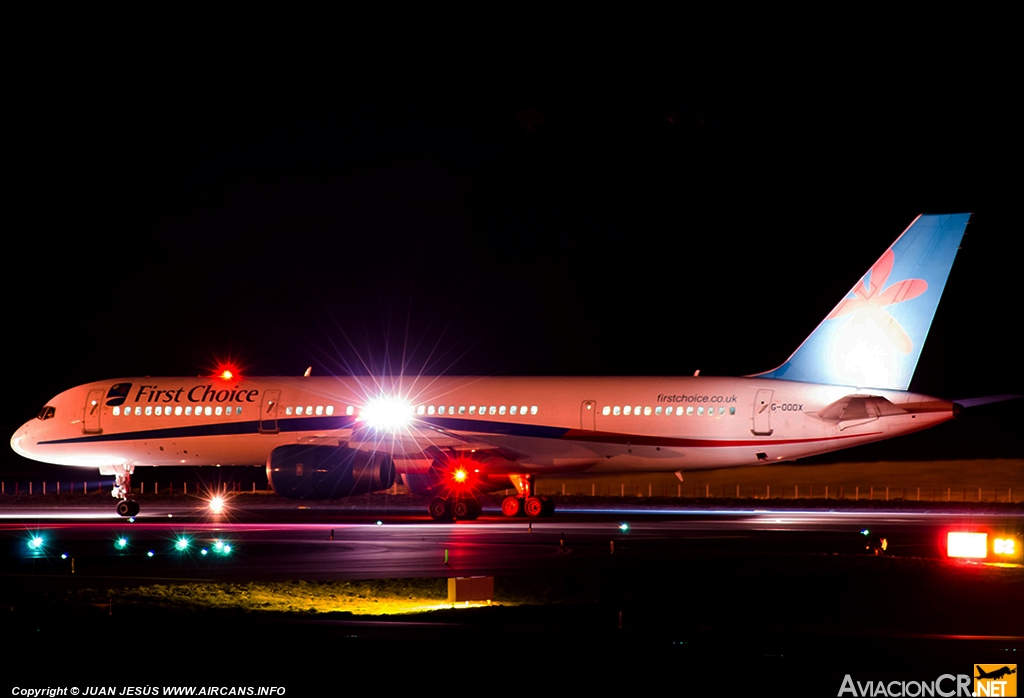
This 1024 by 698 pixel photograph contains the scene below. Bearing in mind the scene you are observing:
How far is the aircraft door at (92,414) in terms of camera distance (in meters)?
45.7

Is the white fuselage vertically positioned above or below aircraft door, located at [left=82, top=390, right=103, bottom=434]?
below

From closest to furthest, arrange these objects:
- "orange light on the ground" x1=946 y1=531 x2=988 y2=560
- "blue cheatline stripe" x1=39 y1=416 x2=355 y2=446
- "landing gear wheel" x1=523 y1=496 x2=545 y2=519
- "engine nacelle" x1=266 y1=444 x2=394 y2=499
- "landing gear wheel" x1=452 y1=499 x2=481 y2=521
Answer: "orange light on the ground" x1=946 y1=531 x2=988 y2=560, "engine nacelle" x1=266 y1=444 x2=394 y2=499, "landing gear wheel" x1=452 y1=499 x2=481 y2=521, "landing gear wheel" x1=523 y1=496 x2=545 y2=519, "blue cheatline stripe" x1=39 y1=416 x2=355 y2=446

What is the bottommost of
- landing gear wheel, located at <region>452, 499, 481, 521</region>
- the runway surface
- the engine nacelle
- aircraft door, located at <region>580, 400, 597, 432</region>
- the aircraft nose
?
the runway surface

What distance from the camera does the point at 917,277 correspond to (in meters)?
36.7

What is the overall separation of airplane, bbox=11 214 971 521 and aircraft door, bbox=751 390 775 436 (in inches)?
1.5

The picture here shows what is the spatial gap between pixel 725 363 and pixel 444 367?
1851 cm

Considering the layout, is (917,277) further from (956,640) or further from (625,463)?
(956,640)

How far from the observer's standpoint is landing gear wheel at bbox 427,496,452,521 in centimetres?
3891

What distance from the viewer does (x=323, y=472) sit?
38.0 meters

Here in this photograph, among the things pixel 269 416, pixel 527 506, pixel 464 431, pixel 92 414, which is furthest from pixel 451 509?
pixel 92 414

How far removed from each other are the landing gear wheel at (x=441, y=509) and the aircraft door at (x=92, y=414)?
13.3 meters

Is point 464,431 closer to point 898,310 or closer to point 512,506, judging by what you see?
point 512,506

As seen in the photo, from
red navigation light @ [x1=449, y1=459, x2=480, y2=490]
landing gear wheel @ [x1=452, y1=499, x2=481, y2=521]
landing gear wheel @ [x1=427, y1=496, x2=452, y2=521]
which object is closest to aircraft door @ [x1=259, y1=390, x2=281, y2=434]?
red navigation light @ [x1=449, y1=459, x2=480, y2=490]

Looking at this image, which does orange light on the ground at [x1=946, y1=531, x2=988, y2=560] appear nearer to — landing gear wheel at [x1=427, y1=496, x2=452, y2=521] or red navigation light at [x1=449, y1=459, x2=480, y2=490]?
landing gear wheel at [x1=427, y1=496, x2=452, y2=521]
